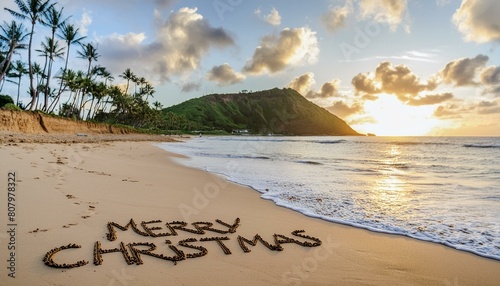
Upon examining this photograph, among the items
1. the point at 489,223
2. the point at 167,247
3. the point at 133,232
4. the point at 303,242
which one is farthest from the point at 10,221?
the point at 489,223

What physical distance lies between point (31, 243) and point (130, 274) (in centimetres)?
163

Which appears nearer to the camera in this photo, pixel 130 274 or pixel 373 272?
pixel 130 274

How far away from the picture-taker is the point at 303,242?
4.96m

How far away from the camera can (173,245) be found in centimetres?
439

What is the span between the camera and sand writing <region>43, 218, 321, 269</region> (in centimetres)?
382

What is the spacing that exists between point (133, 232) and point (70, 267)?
4.64 feet

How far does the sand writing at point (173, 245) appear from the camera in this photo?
150 inches

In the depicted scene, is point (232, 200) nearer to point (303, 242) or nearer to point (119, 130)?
point (303, 242)

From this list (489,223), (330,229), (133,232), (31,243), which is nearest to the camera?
(31,243)

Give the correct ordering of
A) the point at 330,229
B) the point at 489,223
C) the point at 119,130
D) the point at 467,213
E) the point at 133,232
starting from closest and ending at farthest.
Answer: the point at 133,232
the point at 330,229
the point at 489,223
the point at 467,213
the point at 119,130

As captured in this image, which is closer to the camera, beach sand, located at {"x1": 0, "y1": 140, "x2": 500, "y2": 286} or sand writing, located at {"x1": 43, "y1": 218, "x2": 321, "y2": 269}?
beach sand, located at {"x1": 0, "y1": 140, "x2": 500, "y2": 286}

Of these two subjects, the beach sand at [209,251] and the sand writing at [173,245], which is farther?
the sand writing at [173,245]

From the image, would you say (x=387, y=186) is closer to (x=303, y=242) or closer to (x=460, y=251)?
(x=460, y=251)

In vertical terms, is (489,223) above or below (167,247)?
above
